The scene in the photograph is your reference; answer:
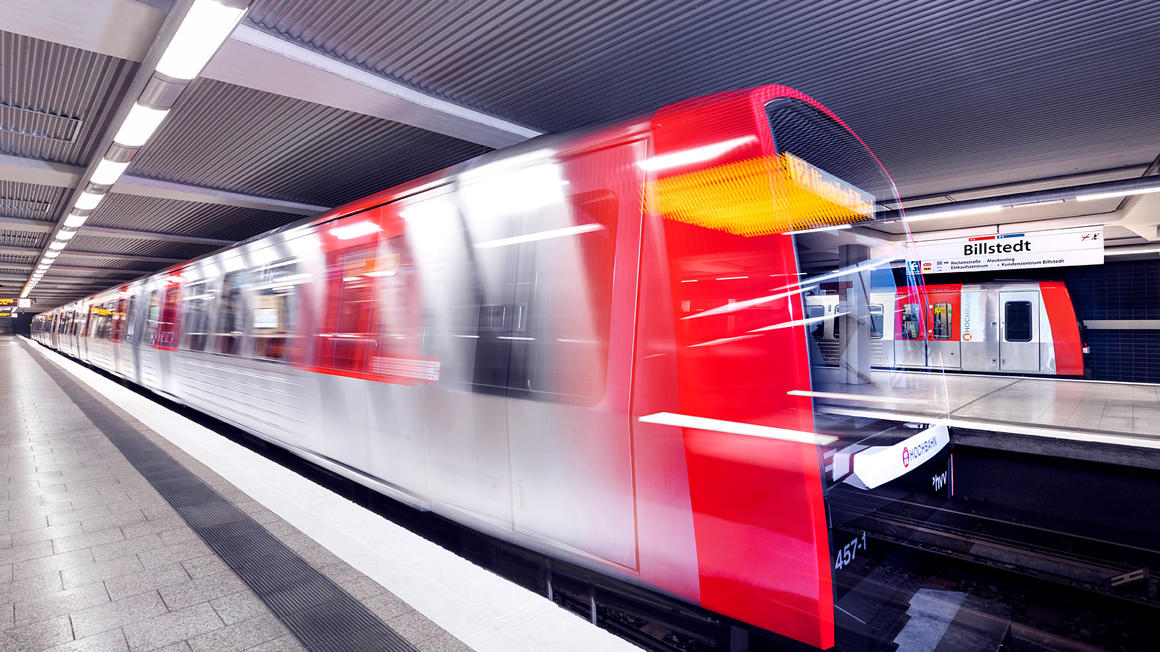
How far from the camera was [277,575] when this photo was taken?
313 cm

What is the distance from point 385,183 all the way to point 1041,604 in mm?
9700

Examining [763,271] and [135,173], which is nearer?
[763,271]

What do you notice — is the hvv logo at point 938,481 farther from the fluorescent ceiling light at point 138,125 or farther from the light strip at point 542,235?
the fluorescent ceiling light at point 138,125

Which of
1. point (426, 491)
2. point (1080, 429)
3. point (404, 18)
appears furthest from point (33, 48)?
point (1080, 429)

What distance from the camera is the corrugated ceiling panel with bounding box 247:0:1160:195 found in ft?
15.2

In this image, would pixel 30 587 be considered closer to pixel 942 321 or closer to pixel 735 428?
pixel 735 428

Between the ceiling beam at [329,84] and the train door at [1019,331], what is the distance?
13.0 meters

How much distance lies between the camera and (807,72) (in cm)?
559

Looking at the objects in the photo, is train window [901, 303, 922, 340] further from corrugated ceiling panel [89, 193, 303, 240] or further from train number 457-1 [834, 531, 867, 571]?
corrugated ceiling panel [89, 193, 303, 240]

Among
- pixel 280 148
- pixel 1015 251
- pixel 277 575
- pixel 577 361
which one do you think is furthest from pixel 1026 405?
pixel 280 148

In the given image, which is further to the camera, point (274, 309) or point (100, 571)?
point (274, 309)

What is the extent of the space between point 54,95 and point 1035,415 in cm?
1147

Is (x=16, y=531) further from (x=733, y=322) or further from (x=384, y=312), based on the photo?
(x=733, y=322)

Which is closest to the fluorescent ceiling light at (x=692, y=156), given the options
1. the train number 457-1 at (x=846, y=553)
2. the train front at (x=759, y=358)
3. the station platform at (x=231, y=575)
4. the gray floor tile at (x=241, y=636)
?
the train front at (x=759, y=358)
